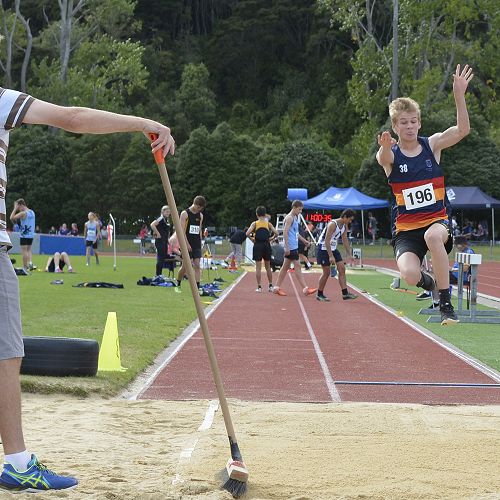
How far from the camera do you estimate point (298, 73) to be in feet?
235

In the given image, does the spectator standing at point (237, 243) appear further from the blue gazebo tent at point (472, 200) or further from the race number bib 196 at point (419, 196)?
the race number bib 196 at point (419, 196)

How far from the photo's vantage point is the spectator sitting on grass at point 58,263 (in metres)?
24.6

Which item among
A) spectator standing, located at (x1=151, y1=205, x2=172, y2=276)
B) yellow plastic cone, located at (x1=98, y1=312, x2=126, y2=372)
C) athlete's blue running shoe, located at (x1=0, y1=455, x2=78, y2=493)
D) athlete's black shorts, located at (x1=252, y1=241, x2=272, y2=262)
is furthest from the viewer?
spectator standing, located at (x1=151, y1=205, x2=172, y2=276)

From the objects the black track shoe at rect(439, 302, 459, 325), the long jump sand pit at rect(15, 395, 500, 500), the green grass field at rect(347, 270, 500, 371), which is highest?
the black track shoe at rect(439, 302, 459, 325)

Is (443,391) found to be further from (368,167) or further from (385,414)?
(368,167)

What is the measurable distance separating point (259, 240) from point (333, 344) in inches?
327

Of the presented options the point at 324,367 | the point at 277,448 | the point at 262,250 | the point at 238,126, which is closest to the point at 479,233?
the point at 238,126

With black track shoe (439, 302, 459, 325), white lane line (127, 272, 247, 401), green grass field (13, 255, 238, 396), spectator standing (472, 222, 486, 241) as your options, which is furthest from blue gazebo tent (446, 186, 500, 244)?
black track shoe (439, 302, 459, 325)

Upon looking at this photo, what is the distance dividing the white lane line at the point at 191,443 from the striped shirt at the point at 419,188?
206cm

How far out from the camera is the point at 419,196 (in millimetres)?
7289

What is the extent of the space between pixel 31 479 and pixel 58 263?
20.5 meters

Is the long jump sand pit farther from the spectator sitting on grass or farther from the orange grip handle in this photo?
the spectator sitting on grass

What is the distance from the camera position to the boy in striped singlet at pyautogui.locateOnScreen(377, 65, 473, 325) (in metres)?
7.21

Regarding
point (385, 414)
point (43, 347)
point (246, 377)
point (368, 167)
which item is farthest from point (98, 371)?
point (368, 167)
